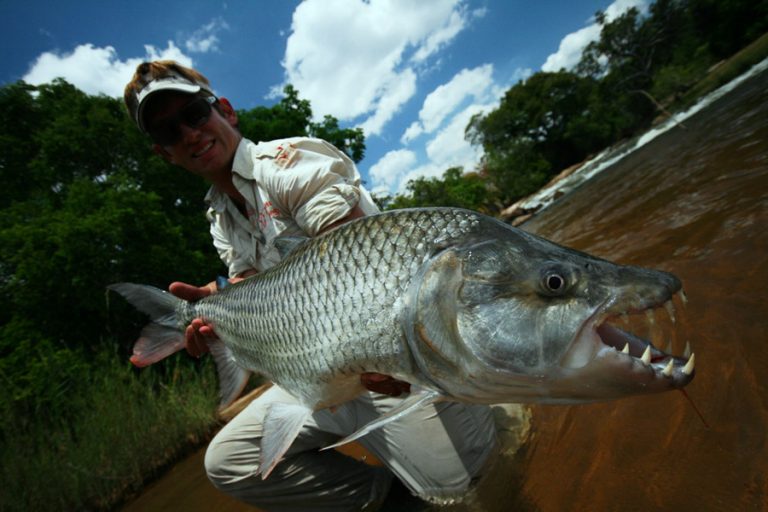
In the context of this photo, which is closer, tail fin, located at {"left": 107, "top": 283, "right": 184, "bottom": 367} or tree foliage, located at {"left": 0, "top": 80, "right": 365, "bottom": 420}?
tail fin, located at {"left": 107, "top": 283, "right": 184, "bottom": 367}

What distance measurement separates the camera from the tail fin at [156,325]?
2.87 meters

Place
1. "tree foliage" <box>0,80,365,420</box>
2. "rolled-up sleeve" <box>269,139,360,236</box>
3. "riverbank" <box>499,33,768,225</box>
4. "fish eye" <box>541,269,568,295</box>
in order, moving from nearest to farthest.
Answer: "fish eye" <box>541,269,568,295</box>
"rolled-up sleeve" <box>269,139,360,236</box>
"tree foliage" <box>0,80,365,420</box>
"riverbank" <box>499,33,768,225</box>

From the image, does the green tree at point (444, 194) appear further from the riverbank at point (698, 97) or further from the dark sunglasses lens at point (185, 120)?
the dark sunglasses lens at point (185, 120)

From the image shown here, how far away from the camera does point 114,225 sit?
10.6 meters

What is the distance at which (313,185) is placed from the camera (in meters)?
2.43

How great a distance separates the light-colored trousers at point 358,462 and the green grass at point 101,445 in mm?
2900

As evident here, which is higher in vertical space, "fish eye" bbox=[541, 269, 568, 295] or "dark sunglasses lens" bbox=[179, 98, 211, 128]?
"dark sunglasses lens" bbox=[179, 98, 211, 128]

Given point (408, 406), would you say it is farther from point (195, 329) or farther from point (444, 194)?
point (444, 194)

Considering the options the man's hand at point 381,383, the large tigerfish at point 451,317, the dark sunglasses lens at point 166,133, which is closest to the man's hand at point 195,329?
the large tigerfish at point 451,317

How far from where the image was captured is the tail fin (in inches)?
113

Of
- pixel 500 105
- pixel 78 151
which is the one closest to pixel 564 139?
pixel 500 105

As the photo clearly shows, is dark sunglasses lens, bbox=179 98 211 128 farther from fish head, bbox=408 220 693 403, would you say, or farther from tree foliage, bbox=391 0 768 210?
tree foliage, bbox=391 0 768 210

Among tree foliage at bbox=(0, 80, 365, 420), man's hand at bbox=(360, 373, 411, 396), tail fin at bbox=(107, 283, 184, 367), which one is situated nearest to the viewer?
man's hand at bbox=(360, 373, 411, 396)

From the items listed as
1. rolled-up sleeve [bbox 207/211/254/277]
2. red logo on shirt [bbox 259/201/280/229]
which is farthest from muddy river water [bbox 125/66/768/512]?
red logo on shirt [bbox 259/201/280/229]
